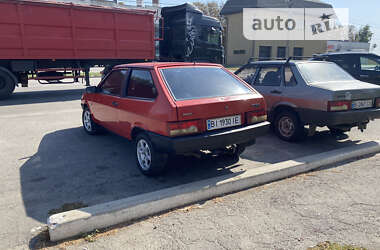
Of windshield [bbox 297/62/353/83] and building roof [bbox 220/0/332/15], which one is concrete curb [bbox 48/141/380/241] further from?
building roof [bbox 220/0/332/15]

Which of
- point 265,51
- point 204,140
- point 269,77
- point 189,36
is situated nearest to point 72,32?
point 189,36

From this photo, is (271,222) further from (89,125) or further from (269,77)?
(89,125)

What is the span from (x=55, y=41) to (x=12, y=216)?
32.2 feet

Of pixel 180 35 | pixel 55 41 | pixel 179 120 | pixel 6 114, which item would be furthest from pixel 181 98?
pixel 180 35

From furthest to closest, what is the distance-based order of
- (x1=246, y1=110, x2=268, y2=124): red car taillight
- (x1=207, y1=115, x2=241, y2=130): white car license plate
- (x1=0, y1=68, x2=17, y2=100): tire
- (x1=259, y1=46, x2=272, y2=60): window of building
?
(x1=259, y1=46, x2=272, y2=60): window of building < (x1=0, y1=68, x2=17, y2=100): tire < (x1=246, y1=110, x2=268, y2=124): red car taillight < (x1=207, y1=115, x2=241, y2=130): white car license plate

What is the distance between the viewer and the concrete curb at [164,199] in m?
2.81

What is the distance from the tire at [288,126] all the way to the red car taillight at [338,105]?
678 mm

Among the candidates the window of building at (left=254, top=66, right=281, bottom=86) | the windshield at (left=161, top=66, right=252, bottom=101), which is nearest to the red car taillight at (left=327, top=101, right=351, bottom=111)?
the window of building at (left=254, top=66, right=281, bottom=86)

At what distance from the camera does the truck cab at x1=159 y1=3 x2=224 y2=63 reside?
13.5 m

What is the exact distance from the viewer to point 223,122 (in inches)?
154

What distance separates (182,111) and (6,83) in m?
10.0

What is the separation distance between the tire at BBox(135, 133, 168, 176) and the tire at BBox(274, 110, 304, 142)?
283 centimetres

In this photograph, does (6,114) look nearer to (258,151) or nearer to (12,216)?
(12,216)

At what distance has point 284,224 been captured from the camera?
298cm
